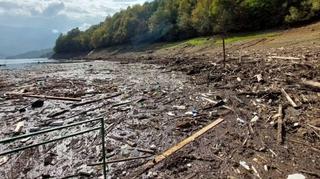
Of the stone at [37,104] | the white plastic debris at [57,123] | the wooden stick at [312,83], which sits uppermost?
the wooden stick at [312,83]

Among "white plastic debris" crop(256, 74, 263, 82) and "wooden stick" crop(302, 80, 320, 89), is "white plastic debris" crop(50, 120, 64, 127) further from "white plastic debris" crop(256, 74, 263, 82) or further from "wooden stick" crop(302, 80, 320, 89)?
"wooden stick" crop(302, 80, 320, 89)

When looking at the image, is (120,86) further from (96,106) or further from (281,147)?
(281,147)

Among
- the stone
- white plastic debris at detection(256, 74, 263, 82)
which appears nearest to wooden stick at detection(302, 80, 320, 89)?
white plastic debris at detection(256, 74, 263, 82)

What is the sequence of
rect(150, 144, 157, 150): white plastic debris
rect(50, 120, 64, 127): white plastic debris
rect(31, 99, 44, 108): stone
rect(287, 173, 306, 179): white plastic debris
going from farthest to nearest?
rect(31, 99, 44, 108): stone < rect(50, 120, 64, 127): white plastic debris < rect(150, 144, 157, 150): white plastic debris < rect(287, 173, 306, 179): white plastic debris

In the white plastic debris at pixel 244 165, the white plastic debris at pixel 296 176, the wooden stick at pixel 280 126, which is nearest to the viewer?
the white plastic debris at pixel 296 176

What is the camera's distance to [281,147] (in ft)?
35.9

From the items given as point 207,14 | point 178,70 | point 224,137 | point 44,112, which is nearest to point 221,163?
point 224,137

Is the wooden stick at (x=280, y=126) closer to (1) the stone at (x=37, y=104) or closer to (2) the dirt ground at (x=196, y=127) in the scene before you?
(2) the dirt ground at (x=196, y=127)

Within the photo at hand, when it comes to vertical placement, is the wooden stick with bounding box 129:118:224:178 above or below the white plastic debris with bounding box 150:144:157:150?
above

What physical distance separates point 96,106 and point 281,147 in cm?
1081

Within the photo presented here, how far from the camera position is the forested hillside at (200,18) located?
180ft

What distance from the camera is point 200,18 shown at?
235 ft

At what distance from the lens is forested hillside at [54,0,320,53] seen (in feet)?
180

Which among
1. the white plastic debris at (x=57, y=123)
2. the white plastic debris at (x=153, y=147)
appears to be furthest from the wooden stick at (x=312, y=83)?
the white plastic debris at (x=57, y=123)
